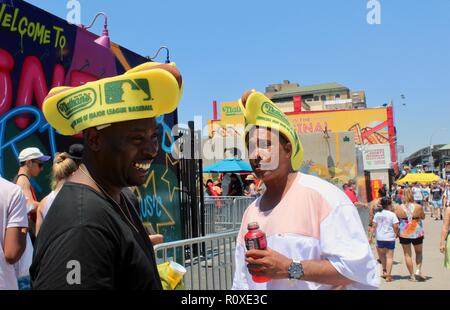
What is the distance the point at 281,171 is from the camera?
2703mm

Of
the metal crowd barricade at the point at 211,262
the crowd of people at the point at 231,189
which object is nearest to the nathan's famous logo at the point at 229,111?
the crowd of people at the point at 231,189

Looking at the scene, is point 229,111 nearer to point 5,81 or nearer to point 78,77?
point 78,77

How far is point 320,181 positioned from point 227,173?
50.0ft

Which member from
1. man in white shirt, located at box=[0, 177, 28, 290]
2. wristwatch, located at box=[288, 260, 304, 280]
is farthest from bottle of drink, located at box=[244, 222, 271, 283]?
man in white shirt, located at box=[0, 177, 28, 290]

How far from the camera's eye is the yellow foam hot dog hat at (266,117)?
2.74 meters

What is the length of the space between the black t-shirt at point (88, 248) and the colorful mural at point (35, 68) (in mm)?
4484

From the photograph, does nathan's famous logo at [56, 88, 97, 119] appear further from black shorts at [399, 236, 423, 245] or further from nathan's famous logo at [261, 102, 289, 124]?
black shorts at [399, 236, 423, 245]

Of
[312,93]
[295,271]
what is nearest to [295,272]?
[295,271]

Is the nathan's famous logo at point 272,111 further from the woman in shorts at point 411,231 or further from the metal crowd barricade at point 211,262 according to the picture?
the woman in shorts at point 411,231

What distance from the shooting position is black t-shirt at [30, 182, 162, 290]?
139 centimetres

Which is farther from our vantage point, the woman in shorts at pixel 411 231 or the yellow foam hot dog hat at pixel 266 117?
the woman in shorts at pixel 411 231

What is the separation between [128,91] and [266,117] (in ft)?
3.91
